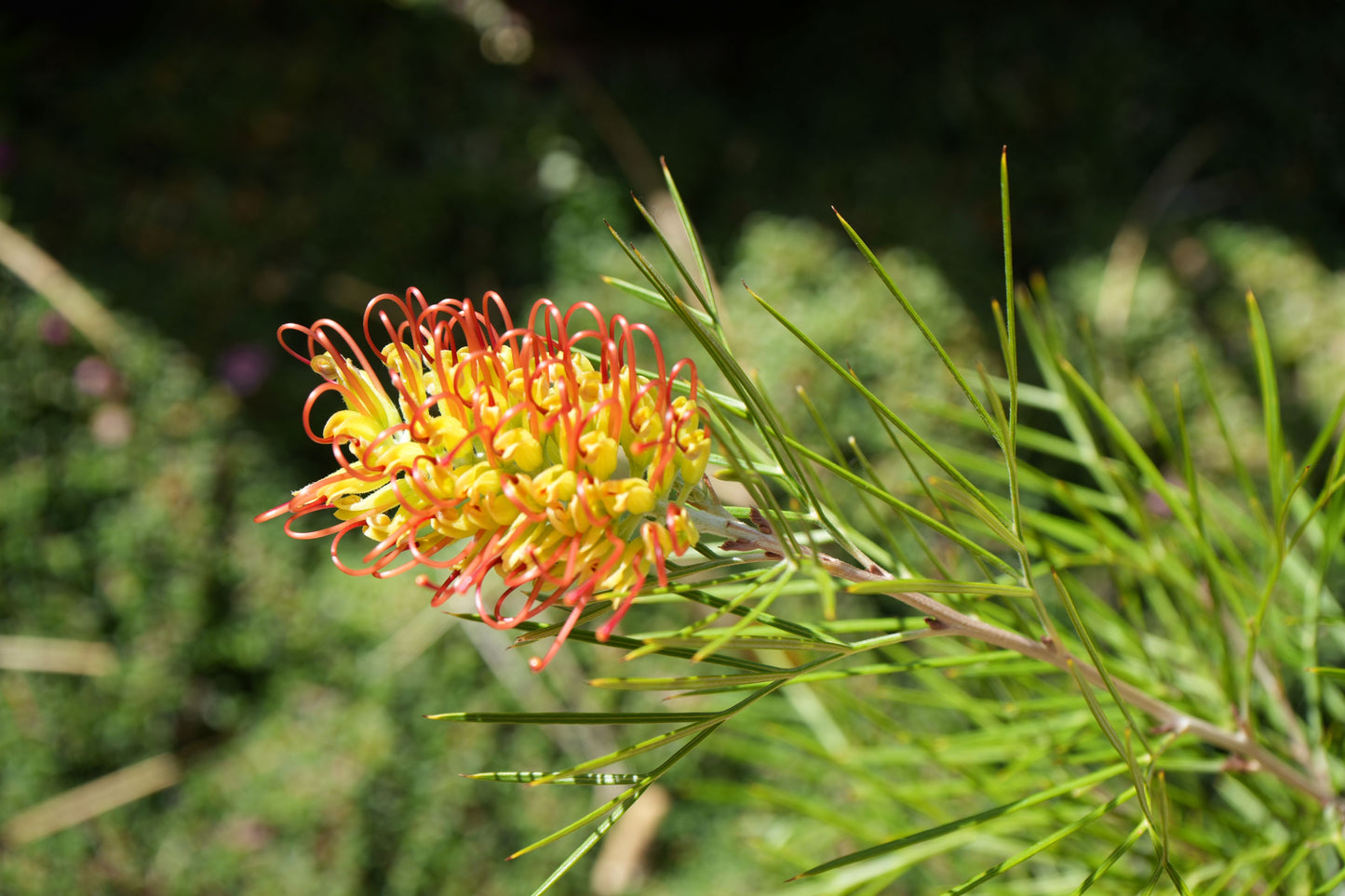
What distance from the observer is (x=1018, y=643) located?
0.32 m

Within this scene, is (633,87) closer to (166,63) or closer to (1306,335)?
(166,63)

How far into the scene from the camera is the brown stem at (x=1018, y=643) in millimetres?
273

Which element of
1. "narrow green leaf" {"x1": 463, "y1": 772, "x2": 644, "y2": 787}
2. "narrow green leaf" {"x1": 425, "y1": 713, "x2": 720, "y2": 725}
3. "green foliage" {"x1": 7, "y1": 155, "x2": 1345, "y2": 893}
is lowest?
"green foliage" {"x1": 7, "y1": 155, "x2": 1345, "y2": 893}

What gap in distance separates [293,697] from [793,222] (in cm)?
120

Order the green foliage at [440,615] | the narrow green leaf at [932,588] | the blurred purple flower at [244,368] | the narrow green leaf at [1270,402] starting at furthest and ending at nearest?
the blurred purple flower at [244,368]
the green foliage at [440,615]
the narrow green leaf at [1270,402]
the narrow green leaf at [932,588]

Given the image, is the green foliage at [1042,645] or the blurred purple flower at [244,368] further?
the blurred purple flower at [244,368]

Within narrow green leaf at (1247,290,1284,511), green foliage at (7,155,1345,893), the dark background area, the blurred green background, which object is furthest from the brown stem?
the dark background area

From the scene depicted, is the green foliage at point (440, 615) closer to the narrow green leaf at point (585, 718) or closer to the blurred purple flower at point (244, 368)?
the blurred purple flower at point (244, 368)

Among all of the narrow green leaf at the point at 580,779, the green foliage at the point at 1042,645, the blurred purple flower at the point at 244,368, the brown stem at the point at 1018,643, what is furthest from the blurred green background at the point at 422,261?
the narrow green leaf at the point at 580,779

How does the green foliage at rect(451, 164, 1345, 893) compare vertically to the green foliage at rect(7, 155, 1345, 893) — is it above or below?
above

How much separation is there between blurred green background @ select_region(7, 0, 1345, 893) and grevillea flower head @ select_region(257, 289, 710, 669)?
103 cm

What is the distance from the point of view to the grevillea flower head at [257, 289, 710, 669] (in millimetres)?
238

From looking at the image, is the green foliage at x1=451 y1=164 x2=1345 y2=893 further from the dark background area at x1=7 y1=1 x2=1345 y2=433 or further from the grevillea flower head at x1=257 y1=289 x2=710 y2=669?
the dark background area at x1=7 y1=1 x2=1345 y2=433

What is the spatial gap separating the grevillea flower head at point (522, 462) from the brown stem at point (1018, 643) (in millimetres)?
28
